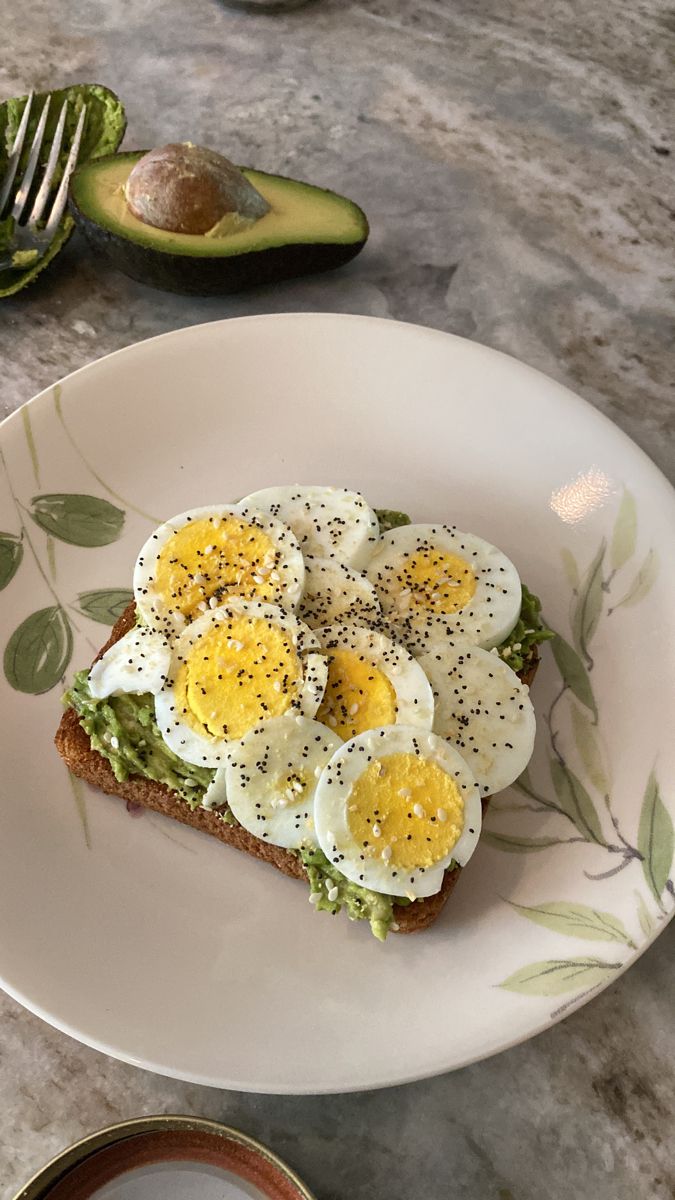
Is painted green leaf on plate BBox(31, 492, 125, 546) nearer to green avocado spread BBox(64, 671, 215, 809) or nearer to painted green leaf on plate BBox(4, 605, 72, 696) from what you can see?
painted green leaf on plate BBox(4, 605, 72, 696)

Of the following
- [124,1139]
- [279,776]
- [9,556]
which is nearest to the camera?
[124,1139]

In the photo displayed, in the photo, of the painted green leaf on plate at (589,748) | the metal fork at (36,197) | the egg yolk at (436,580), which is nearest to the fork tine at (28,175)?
the metal fork at (36,197)

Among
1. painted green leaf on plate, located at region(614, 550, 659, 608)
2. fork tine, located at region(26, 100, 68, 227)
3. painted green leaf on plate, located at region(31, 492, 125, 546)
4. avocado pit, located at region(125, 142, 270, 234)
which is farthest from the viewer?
fork tine, located at region(26, 100, 68, 227)

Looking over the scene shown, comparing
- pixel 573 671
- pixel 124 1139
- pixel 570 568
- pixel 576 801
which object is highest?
pixel 570 568

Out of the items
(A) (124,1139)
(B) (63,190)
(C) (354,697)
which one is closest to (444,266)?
(B) (63,190)

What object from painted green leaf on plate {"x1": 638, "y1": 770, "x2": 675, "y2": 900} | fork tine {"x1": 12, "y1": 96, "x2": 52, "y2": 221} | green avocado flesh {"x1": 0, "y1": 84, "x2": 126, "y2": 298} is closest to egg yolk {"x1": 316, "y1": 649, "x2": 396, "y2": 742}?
painted green leaf on plate {"x1": 638, "y1": 770, "x2": 675, "y2": 900}

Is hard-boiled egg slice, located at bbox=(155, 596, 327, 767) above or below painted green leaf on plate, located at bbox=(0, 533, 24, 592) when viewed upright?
above

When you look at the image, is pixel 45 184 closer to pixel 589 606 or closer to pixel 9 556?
pixel 9 556
